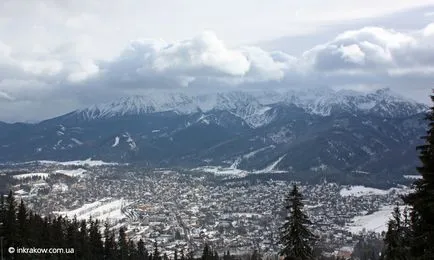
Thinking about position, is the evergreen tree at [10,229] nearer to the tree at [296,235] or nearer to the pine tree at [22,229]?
the pine tree at [22,229]

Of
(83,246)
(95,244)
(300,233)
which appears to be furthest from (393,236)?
(95,244)

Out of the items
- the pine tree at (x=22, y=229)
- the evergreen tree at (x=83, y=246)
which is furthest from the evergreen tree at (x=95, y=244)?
the pine tree at (x=22, y=229)

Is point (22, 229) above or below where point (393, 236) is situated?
below

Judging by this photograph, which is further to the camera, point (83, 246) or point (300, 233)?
point (83, 246)

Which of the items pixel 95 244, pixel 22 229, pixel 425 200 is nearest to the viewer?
pixel 425 200

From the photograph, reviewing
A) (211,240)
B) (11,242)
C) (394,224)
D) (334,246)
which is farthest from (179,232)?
(394,224)

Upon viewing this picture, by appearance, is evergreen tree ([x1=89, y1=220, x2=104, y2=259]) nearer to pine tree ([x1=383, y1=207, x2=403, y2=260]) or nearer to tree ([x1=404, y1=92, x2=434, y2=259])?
pine tree ([x1=383, y1=207, x2=403, y2=260])

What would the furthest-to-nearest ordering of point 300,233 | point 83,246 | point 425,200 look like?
1. point 83,246
2. point 300,233
3. point 425,200

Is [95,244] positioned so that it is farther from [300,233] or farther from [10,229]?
[300,233]
